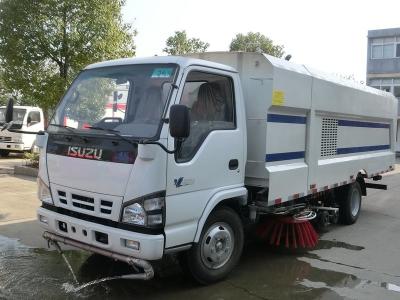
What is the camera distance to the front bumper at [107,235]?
4.16 metres

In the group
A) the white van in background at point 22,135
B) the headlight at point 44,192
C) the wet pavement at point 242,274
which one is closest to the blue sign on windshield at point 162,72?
the headlight at point 44,192

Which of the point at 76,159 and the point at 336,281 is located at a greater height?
the point at 76,159

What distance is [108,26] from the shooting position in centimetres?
1268

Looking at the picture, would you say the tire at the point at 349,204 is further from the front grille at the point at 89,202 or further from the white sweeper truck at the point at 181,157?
the front grille at the point at 89,202

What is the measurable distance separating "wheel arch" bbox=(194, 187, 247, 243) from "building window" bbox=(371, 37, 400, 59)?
35675mm

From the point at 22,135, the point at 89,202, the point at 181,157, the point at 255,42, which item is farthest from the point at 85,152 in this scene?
the point at 255,42

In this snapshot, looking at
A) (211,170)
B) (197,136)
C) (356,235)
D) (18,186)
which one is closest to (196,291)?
(211,170)

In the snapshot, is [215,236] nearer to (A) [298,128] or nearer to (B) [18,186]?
(A) [298,128]

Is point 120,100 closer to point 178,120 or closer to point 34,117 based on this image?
point 178,120

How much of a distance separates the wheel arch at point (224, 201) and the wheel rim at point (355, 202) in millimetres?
3793

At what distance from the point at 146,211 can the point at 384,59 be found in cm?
3717

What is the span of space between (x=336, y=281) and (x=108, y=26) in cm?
964

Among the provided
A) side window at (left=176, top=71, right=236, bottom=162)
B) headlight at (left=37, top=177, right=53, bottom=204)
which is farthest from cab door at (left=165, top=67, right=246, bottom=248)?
headlight at (left=37, top=177, right=53, bottom=204)

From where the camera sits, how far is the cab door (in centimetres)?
441
